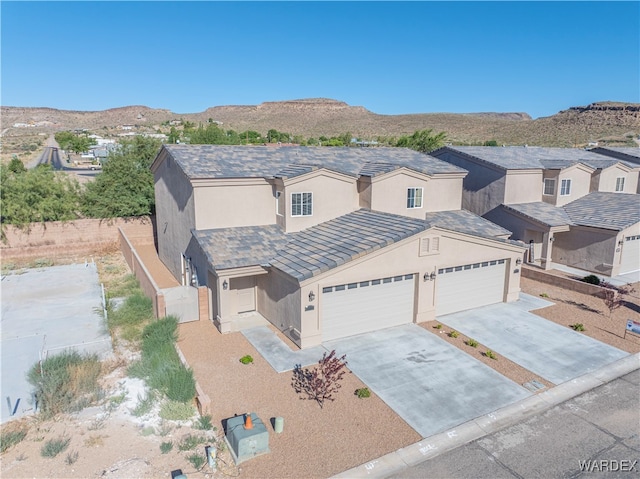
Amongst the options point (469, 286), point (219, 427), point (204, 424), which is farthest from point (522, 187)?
point (204, 424)

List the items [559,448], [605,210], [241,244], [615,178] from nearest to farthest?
[559,448] < [241,244] < [605,210] < [615,178]

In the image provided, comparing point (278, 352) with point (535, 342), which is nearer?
point (278, 352)

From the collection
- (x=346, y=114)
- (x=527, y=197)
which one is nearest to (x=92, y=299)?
(x=527, y=197)

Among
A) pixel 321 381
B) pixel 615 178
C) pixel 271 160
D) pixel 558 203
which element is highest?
pixel 271 160

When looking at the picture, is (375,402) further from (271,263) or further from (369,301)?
(271,263)

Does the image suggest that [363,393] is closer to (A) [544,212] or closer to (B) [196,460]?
(B) [196,460]

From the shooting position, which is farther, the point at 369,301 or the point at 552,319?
the point at 552,319

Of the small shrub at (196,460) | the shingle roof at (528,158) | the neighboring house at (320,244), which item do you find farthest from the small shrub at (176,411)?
the shingle roof at (528,158)

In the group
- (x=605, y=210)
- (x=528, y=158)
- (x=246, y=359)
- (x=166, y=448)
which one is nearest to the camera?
(x=166, y=448)
